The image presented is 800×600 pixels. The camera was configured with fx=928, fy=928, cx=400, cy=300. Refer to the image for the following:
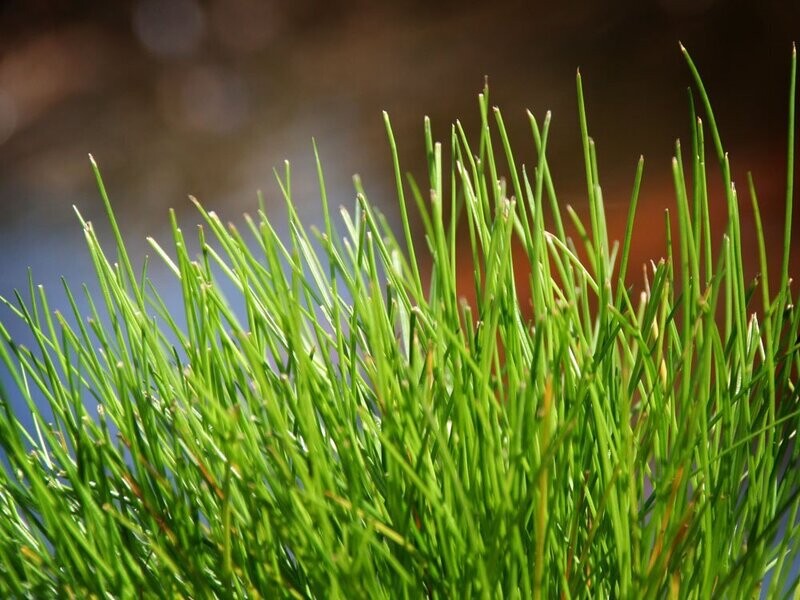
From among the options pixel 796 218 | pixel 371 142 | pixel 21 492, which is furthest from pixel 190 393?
pixel 371 142

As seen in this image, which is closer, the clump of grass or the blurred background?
the clump of grass

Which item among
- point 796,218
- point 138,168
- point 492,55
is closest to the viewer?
point 796,218

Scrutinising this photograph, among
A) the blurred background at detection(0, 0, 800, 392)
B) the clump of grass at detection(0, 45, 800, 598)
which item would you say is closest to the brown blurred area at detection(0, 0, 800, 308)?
the blurred background at detection(0, 0, 800, 392)

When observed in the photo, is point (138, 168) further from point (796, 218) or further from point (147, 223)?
point (796, 218)

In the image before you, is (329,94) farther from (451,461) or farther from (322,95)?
(451,461)

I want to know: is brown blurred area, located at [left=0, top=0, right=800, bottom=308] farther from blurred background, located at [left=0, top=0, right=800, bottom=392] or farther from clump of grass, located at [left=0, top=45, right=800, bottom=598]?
clump of grass, located at [left=0, top=45, right=800, bottom=598]

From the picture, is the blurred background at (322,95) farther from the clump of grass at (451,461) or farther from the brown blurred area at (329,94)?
the clump of grass at (451,461)

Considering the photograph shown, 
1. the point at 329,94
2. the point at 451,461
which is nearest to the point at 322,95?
the point at 329,94

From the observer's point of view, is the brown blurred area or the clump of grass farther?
the brown blurred area

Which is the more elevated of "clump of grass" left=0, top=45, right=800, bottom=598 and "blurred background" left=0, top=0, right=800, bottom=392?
"blurred background" left=0, top=0, right=800, bottom=392
